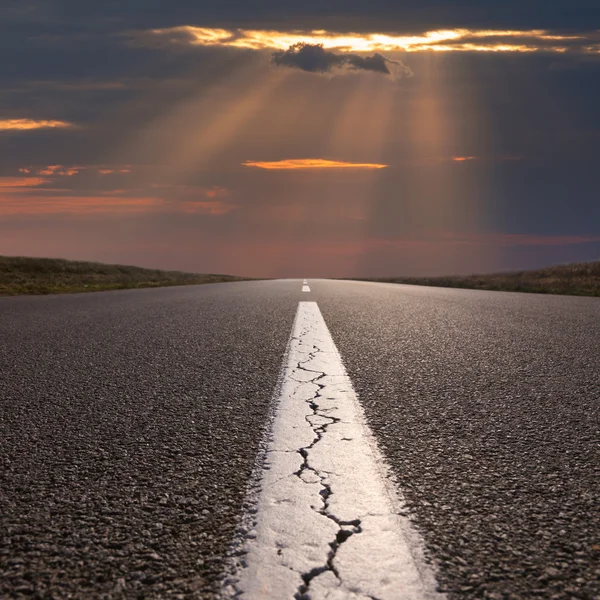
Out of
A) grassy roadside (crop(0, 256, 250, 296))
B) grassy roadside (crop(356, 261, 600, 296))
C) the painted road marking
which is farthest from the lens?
grassy roadside (crop(0, 256, 250, 296))

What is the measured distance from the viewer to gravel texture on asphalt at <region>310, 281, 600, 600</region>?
80.2 inches

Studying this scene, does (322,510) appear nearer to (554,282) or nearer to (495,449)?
(495,449)

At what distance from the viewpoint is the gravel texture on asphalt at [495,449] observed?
6.68 feet

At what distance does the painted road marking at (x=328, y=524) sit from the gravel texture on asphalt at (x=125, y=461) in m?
0.13

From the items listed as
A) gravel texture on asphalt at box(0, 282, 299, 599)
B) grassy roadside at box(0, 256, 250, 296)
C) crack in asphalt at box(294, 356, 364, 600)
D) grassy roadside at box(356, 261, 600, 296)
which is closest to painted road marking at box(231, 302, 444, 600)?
crack in asphalt at box(294, 356, 364, 600)

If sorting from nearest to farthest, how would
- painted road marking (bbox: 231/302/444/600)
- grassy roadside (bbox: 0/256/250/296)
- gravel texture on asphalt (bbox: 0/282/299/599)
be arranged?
1. painted road marking (bbox: 231/302/444/600)
2. gravel texture on asphalt (bbox: 0/282/299/599)
3. grassy roadside (bbox: 0/256/250/296)

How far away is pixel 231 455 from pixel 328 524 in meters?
0.92

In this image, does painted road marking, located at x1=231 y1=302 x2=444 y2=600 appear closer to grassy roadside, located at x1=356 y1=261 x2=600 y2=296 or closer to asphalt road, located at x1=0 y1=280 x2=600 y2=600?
asphalt road, located at x1=0 y1=280 x2=600 y2=600

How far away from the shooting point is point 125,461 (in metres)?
3.04

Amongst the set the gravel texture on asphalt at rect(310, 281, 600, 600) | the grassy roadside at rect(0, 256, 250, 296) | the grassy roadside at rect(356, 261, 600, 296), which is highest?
the gravel texture on asphalt at rect(310, 281, 600, 600)

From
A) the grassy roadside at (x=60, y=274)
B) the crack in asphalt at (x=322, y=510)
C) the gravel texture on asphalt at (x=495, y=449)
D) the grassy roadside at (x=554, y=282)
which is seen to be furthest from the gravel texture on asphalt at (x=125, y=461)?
the grassy roadside at (x=60, y=274)

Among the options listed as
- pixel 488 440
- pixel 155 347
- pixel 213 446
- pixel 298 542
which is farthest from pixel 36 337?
pixel 298 542

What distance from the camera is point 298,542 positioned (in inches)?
84.0

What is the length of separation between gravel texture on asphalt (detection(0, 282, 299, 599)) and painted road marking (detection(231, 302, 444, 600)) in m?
0.13
